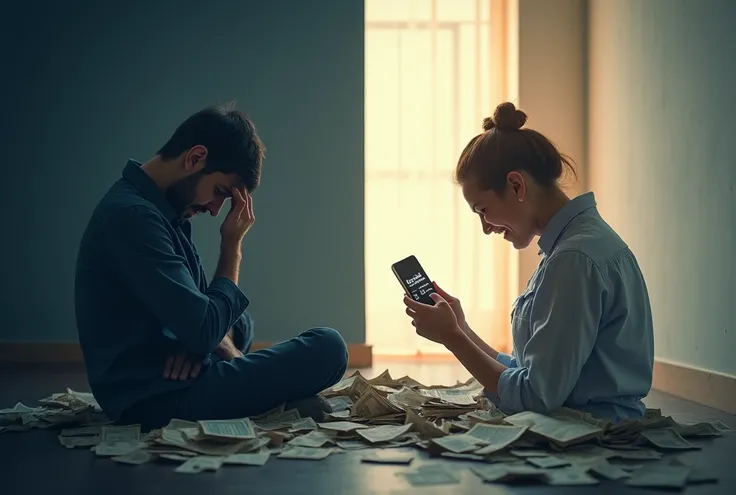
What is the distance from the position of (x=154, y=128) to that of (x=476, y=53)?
178cm

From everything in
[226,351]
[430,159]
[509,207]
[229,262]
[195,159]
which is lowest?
[226,351]

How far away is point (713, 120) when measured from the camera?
270 centimetres

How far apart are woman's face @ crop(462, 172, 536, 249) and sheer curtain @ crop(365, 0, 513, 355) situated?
9.20ft

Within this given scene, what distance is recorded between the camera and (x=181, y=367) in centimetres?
193

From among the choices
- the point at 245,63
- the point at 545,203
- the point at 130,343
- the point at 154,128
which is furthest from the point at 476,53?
the point at 130,343

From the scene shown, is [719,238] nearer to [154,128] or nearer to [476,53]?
[476,53]

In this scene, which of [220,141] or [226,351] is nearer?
[220,141]

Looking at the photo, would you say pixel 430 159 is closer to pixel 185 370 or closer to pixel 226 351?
pixel 226 351

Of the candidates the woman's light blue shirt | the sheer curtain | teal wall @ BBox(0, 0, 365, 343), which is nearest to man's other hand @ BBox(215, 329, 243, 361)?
the woman's light blue shirt

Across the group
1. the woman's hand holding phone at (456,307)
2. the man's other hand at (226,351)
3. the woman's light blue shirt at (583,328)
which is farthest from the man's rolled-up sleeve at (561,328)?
the man's other hand at (226,351)

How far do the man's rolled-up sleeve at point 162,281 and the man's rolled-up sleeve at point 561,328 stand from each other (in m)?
0.67

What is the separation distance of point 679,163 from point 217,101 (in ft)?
7.62

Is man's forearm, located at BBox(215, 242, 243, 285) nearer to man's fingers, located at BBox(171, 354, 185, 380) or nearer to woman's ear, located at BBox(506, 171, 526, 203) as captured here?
man's fingers, located at BBox(171, 354, 185, 380)

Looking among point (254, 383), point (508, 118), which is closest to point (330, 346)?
point (254, 383)
